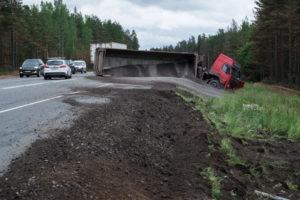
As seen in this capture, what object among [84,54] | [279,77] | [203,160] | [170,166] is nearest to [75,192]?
[170,166]

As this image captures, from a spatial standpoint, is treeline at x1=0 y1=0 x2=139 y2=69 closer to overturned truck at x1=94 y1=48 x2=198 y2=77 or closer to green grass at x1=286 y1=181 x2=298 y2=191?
overturned truck at x1=94 y1=48 x2=198 y2=77

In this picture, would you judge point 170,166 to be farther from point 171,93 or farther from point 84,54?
point 84,54

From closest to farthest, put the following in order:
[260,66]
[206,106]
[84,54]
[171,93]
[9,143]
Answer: [9,143], [206,106], [171,93], [260,66], [84,54]

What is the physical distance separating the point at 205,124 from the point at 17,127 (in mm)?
5730

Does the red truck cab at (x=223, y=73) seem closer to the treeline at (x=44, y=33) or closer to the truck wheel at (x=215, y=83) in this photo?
the truck wheel at (x=215, y=83)

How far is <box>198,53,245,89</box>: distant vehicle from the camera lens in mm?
44500

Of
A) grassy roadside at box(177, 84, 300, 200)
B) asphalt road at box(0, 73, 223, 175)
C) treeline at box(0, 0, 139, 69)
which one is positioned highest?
treeline at box(0, 0, 139, 69)

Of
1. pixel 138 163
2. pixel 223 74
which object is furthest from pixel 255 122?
pixel 223 74

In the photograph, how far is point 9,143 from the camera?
10.4 meters

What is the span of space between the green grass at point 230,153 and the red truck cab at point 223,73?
30852mm

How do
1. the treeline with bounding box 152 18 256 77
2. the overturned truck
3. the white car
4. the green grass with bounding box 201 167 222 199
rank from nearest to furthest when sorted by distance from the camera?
the green grass with bounding box 201 167 222 199 → the white car → the overturned truck → the treeline with bounding box 152 18 256 77

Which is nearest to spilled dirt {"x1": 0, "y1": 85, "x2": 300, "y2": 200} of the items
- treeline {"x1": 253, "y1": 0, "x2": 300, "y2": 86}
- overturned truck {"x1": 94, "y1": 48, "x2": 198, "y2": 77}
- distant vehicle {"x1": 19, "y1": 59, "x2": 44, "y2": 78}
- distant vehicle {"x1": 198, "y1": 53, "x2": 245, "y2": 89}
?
overturned truck {"x1": 94, "y1": 48, "x2": 198, "y2": 77}

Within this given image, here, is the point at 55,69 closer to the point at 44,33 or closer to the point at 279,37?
the point at 279,37

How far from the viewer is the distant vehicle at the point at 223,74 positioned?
1752 inches
